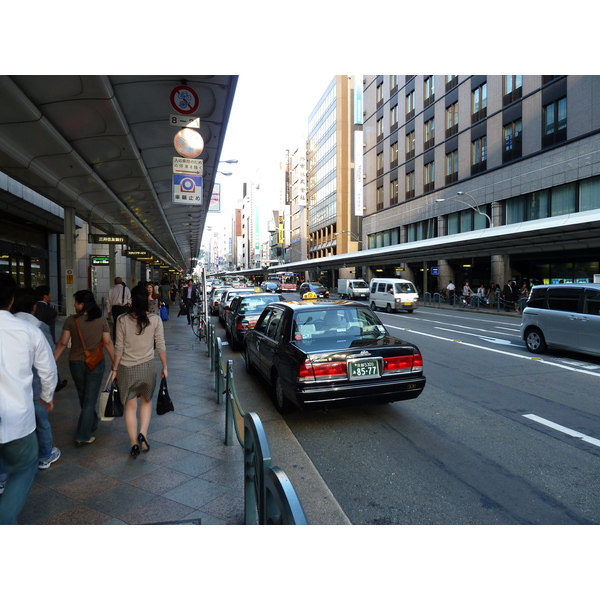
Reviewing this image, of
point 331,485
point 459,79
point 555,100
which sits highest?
point 459,79

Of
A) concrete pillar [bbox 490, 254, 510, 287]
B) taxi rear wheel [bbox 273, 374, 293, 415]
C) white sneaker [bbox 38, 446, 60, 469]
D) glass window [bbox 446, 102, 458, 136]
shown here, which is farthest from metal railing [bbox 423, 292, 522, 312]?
white sneaker [bbox 38, 446, 60, 469]

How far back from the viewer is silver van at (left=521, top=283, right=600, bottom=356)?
30.7ft

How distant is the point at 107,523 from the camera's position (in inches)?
129

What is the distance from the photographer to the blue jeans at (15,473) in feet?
9.20

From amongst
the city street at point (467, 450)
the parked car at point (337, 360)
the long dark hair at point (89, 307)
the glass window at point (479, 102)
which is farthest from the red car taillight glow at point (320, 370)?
the glass window at point (479, 102)

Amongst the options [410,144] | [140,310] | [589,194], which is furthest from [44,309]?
[410,144]

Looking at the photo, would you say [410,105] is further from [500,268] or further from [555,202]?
[500,268]

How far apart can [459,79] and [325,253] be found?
48.9 meters

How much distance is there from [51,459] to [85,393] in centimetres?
78

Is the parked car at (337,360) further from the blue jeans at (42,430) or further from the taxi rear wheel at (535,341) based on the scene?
the taxi rear wheel at (535,341)

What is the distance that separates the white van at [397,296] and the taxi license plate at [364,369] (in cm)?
1938

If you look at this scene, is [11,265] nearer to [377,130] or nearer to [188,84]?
[188,84]
